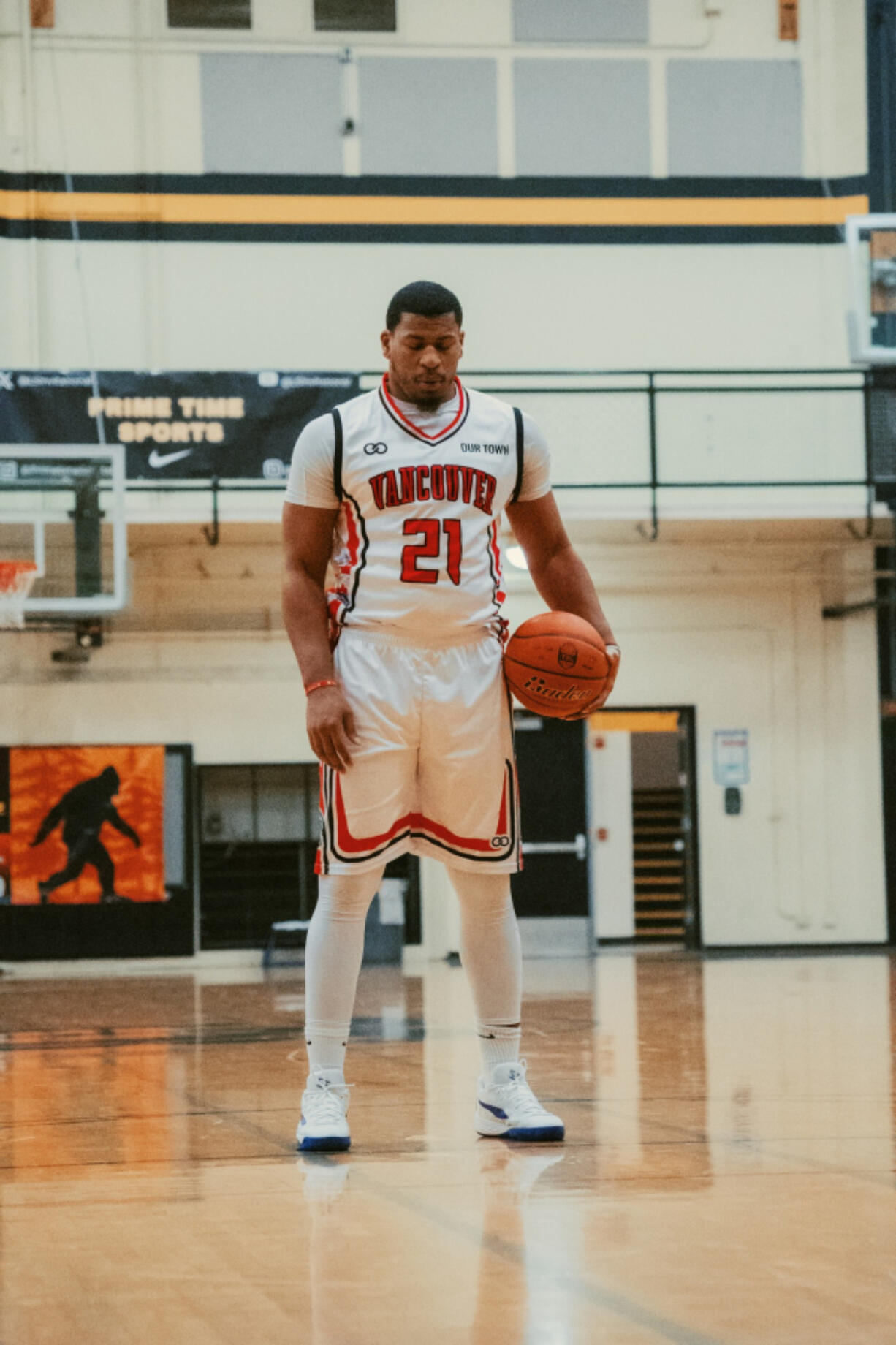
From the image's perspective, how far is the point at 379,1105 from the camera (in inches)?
135

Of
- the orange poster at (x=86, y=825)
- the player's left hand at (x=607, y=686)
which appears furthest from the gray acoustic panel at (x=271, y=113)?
the player's left hand at (x=607, y=686)

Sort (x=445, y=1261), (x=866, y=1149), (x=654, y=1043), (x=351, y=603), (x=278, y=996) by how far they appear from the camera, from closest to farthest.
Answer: (x=445, y=1261)
(x=866, y=1149)
(x=351, y=603)
(x=654, y=1043)
(x=278, y=996)

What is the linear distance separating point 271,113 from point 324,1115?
1042cm

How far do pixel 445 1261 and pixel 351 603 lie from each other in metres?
1.39

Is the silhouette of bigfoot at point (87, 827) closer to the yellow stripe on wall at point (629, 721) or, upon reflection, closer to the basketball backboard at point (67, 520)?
the basketball backboard at point (67, 520)

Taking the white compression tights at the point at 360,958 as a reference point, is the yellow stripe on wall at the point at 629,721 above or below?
above

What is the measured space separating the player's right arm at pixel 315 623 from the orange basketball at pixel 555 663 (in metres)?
0.36

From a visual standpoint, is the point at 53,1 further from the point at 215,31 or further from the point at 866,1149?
the point at 866,1149

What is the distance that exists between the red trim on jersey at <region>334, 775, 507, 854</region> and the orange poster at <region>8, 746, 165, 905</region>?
28.0ft

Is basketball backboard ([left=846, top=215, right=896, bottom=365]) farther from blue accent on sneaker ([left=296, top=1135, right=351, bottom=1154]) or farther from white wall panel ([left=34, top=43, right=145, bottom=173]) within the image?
blue accent on sneaker ([left=296, top=1135, right=351, bottom=1154])

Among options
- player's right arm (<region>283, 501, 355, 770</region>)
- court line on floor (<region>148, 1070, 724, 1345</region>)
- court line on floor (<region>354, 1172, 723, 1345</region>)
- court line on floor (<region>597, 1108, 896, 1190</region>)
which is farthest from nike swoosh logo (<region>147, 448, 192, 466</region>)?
court line on floor (<region>354, 1172, 723, 1345</region>)

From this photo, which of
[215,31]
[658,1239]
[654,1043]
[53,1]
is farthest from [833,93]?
[658,1239]

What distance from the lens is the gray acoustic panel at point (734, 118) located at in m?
12.0

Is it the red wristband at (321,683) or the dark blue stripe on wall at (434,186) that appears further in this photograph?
the dark blue stripe on wall at (434,186)
